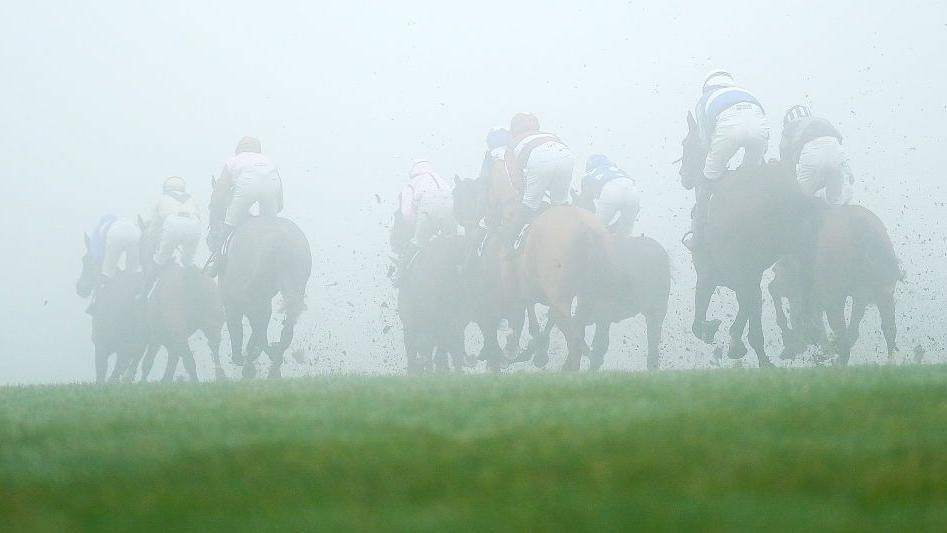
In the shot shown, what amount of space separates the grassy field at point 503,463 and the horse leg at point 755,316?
4759 millimetres

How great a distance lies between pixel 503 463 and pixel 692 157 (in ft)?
26.1

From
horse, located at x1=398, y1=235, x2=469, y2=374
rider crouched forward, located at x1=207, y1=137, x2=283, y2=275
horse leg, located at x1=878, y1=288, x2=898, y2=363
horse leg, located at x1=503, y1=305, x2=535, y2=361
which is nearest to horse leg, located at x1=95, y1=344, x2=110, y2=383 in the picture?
rider crouched forward, located at x1=207, y1=137, x2=283, y2=275

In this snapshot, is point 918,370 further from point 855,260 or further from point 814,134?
point 814,134

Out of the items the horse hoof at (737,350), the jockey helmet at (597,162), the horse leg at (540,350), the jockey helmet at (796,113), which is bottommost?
the horse leg at (540,350)

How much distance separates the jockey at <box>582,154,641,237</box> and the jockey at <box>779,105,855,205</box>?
9.62 ft

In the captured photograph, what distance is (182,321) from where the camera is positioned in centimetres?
1436

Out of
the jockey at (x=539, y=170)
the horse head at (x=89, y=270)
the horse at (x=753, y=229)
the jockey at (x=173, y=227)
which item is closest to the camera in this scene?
the horse at (x=753, y=229)

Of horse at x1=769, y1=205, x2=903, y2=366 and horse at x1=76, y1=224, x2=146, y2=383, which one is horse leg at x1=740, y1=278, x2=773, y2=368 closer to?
horse at x1=769, y1=205, x2=903, y2=366

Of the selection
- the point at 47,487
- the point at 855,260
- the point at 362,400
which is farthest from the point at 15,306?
the point at 47,487

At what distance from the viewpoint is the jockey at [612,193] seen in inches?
569

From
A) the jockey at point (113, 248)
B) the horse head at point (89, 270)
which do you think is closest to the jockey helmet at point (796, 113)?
the jockey at point (113, 248)

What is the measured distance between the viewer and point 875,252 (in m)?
11.0

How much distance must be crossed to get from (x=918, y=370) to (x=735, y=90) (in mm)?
4662

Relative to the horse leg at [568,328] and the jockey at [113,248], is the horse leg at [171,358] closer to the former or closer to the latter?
the jockey at [113,248]
